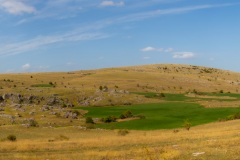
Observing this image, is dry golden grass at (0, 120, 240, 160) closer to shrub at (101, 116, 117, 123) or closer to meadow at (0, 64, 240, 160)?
meadow at (0, 64, 240, 160)

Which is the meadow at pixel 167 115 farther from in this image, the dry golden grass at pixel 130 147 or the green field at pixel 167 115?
the dry golden grass at pixel 130 147

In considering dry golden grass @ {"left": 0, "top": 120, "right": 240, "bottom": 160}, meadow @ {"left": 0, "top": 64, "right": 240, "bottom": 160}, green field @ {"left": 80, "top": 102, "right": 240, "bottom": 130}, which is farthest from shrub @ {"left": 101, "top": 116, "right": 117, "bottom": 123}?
dry golden grass @ {"left": 0, "top": 120, "right": 240, "bottom": 160}

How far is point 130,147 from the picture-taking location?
35.3 m

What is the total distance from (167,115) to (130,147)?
5441cm

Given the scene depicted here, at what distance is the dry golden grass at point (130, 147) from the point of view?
24.4 m

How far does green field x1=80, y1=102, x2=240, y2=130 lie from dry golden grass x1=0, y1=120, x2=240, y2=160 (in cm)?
1627

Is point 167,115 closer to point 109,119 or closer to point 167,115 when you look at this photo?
point 167,115

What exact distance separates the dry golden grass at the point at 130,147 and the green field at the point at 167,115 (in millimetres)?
16271

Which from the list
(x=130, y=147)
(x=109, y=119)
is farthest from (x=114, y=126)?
(x=130, y=147)

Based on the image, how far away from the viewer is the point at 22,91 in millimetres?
126500

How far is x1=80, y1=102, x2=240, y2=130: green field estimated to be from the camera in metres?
74.6

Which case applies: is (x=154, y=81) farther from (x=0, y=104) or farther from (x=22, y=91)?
(x=0, y=104)

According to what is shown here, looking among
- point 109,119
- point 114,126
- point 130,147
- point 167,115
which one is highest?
point 130,147

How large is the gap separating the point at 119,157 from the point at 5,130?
40107 millimetres
